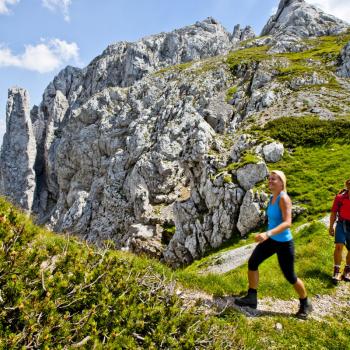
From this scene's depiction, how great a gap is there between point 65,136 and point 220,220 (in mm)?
82498

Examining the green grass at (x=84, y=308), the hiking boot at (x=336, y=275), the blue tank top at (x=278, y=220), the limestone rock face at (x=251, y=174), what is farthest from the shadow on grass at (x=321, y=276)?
the limestone rock face at (x=251, y=174)

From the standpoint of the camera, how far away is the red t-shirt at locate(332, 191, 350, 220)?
36.6 ft

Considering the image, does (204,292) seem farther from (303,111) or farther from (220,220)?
(303,111)

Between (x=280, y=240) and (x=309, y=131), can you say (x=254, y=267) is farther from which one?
(x=309, y=131)

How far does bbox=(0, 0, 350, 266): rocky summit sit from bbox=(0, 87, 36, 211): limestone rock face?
1.58 feet

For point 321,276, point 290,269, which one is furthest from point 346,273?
point 290,269

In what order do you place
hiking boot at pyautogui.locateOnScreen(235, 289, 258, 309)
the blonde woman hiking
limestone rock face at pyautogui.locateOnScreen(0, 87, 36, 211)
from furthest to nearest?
limestone rock face at pyautogui.locateOnScreen(0, 87, 36, 211) → hiking boot at pyautogui.locateOnScreen(235, 289, 258, 309) → the blonde woman hiking

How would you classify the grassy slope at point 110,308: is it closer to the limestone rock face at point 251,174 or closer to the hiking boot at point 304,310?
the hiking boot at point 304,310

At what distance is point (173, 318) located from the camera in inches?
239

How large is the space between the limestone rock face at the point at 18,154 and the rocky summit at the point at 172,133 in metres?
0.48

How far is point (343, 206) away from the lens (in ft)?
37.0

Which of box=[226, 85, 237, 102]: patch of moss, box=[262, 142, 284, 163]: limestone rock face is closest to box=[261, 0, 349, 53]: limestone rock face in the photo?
box=[226, 85, 237, 102]: patch of moss

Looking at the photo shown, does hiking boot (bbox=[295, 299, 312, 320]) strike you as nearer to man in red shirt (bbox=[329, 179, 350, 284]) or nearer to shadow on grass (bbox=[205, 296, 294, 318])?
shadow on grass (bbox=[205, 296, 294, 318])

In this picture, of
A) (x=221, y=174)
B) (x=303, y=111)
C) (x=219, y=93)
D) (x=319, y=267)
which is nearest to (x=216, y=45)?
(x=219, y=93)
